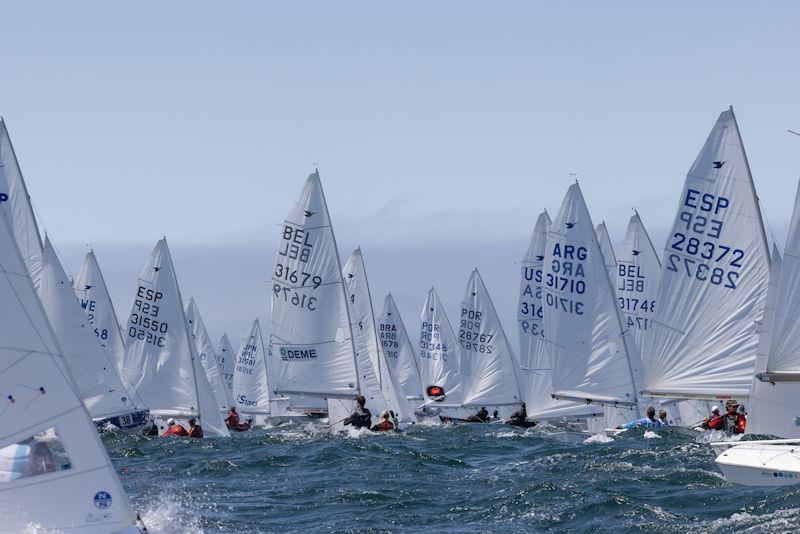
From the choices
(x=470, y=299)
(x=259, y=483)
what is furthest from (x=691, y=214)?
(x=470, y=299)

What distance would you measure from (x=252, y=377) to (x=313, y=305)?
30699 mm

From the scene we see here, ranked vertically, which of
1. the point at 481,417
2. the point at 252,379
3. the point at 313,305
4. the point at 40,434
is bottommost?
the point at 481,417

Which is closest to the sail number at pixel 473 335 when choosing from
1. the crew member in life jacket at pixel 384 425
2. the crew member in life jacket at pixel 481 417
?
the crew member in life jacket at pixel 481 417

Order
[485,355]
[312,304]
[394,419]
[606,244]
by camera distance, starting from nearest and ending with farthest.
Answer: [312,304]
[394,419]
[606,244]
[485,355]

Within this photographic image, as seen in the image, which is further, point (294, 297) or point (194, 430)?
point (294, 297)

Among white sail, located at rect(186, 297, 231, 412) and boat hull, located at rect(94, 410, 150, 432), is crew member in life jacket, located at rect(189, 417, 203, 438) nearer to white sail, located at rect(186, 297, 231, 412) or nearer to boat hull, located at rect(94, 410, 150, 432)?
boat hull, located at rect(94, 410, 150, 432)

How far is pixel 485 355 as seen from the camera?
5053 cm

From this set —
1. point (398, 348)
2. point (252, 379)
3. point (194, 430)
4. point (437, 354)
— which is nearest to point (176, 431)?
point (194, 430)

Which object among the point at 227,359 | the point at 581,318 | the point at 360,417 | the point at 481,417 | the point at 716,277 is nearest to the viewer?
the point at 716,277

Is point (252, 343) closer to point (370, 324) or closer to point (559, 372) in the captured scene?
point (370, 324)

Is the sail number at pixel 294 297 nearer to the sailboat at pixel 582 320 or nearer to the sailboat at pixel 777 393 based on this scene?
the sailboat at pixel 582 320

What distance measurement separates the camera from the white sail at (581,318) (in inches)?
1367

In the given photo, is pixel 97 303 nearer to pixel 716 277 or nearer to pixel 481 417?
pixel 481 417

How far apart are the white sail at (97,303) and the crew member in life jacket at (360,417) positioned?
11.0 meters
